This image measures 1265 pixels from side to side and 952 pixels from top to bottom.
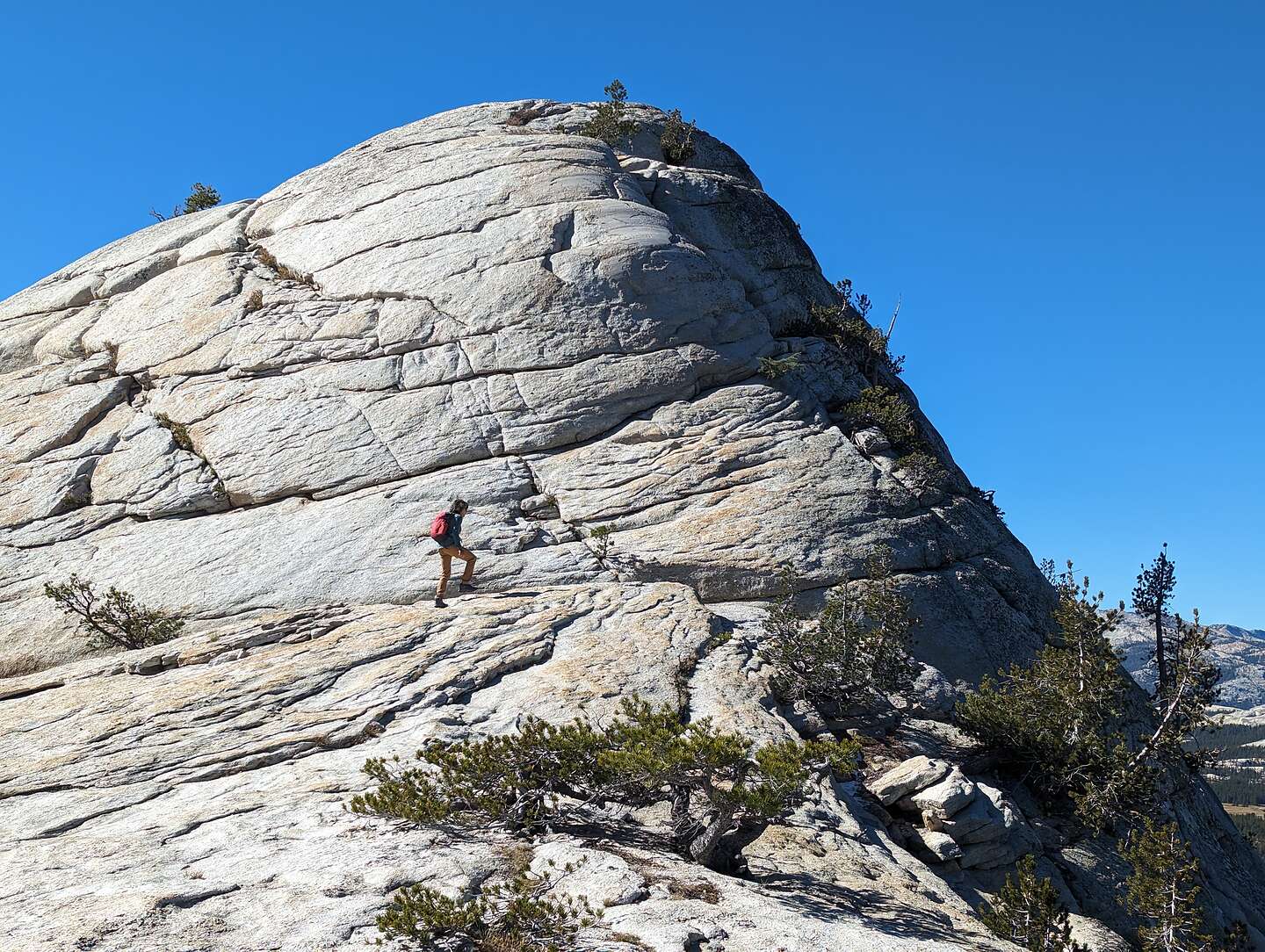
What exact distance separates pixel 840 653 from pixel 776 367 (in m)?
11.1

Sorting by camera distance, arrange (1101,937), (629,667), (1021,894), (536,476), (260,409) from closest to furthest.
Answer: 1. (1021,894)
2. (1101,937)
3. (629,667)
4. (536,476)
5. (260,409)

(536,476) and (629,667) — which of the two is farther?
(536,476)

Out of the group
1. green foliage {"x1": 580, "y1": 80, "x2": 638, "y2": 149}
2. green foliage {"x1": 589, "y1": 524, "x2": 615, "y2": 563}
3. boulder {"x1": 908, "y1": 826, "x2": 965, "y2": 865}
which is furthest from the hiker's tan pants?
green foliage {"x1": 580, "y1": 80, "x2": 638, "y2": 149}

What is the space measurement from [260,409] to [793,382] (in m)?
15.9

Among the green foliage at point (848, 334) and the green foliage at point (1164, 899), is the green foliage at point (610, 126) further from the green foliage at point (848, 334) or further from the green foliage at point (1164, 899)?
the green foliage at point (1164, 899)

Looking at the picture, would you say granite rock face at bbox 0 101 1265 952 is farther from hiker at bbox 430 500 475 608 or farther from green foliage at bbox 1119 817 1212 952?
green foliage at bbox 1119 817 1212 952

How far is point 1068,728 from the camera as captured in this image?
19.0 metres

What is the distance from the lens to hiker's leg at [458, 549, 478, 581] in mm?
20844

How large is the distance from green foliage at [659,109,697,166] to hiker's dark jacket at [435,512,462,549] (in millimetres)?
21943

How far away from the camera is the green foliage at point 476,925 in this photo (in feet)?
30.5

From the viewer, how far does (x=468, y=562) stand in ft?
68.9

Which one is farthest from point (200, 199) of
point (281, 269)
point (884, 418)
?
point (884, 418)

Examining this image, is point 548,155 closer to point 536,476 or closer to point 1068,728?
point 536,476

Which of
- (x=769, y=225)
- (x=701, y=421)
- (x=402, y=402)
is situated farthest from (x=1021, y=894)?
(x=769, y=225)
